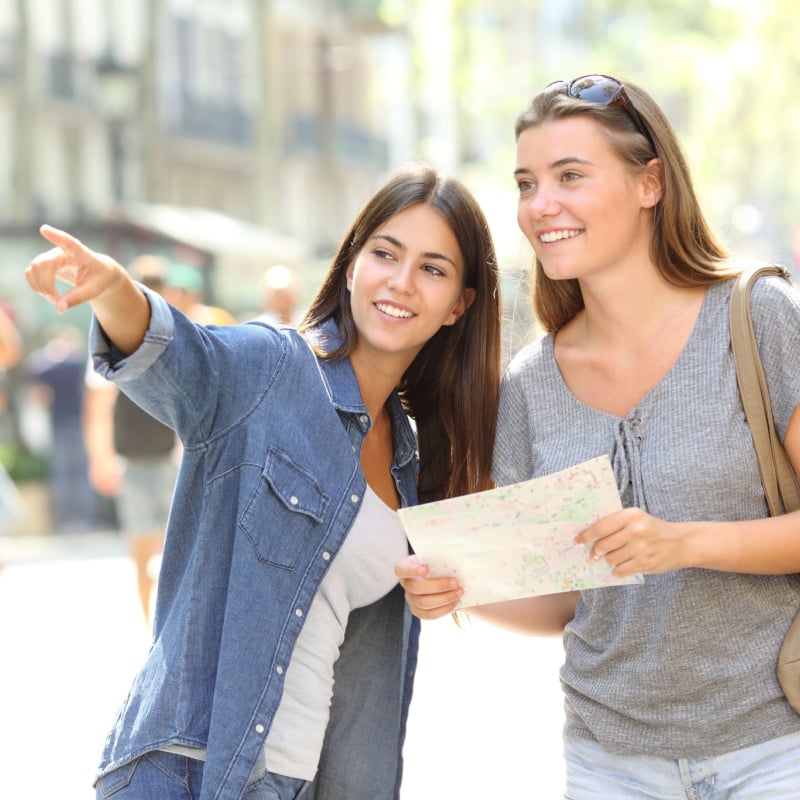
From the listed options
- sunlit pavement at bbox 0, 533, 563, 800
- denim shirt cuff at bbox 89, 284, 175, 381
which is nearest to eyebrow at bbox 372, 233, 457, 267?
denim shirt cuff at bbox 89, 284, 175, 381

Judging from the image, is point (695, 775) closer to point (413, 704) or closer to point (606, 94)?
point (606, 94)

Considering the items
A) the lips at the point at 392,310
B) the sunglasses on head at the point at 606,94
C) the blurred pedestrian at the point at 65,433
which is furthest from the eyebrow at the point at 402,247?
the blurred pedestrian at the point at 65,433

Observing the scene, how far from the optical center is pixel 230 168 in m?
23.2

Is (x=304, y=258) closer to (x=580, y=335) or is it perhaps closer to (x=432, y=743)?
(x=432, y=743)

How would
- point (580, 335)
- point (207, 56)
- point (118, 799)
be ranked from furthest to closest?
point (207, 56) → point (580, 335) → point (118, 799)

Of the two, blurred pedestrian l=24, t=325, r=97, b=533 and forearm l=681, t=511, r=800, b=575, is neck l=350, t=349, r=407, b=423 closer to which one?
forearm l=681, t=511, r=800, b=575

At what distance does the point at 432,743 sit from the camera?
625 cm

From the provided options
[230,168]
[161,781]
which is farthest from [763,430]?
[230,168]

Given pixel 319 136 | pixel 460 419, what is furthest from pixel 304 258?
pixel 460 419

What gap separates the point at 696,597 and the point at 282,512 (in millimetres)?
860

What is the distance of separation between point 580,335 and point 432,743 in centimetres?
351

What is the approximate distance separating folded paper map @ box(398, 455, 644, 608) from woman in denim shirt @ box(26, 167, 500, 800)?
0.33 m

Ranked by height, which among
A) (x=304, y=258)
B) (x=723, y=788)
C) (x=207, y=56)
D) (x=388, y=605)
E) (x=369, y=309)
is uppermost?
(x=207, y=56)

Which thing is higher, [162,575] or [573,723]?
[162,575]
